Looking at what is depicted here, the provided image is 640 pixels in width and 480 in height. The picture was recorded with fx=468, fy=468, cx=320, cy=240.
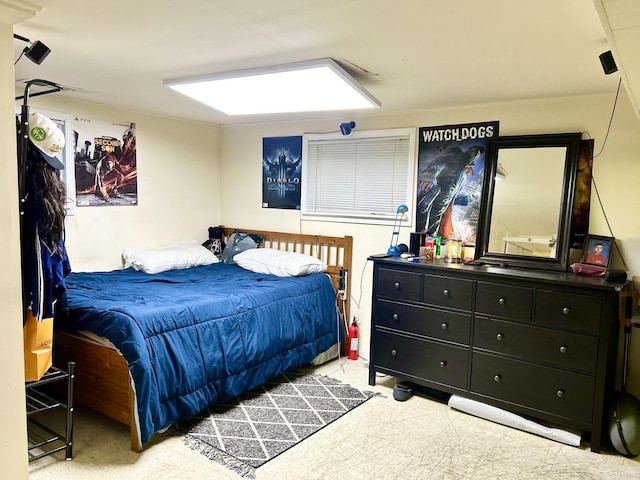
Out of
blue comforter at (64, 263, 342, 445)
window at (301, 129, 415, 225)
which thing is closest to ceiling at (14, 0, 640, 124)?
window at (301, 129, 415, 225)

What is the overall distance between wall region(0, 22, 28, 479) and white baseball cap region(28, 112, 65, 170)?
1.81ft

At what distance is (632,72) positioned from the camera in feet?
5.88

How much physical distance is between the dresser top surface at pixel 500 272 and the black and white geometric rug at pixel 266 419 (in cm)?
100

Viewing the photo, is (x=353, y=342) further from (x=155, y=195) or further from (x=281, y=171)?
(x=155, y=195)

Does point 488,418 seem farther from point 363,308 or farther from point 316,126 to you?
point 316,126

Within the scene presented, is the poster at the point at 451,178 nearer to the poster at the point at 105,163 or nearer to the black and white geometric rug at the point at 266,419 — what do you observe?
the black and white geometric rug at the point at 266,419

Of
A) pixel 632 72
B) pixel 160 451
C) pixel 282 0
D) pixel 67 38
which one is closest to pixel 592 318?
pixel 632 72

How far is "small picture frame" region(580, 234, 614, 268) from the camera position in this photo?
2.95 metres

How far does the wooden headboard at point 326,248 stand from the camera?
418 cm

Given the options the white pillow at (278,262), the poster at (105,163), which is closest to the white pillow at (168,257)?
the white pillow at (278,262)

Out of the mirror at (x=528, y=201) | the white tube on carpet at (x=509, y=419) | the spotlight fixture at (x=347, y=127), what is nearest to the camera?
the white tube on carpet at (x=509, y=419)

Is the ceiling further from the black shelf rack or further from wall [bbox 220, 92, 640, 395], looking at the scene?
the black shelf rack

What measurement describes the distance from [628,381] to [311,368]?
7.38 ft

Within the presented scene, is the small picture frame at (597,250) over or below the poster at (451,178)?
below
